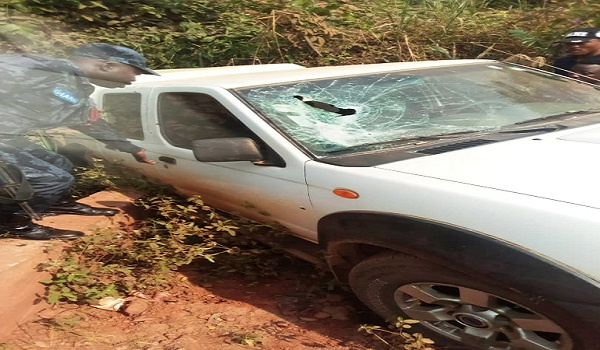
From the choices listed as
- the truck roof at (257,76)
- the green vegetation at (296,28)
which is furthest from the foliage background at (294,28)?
the truck roof at (257,76)

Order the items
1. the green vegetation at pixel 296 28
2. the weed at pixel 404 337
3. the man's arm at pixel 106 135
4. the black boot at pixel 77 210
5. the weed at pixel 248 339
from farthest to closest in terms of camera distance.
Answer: the green vegetation at pixel 296 28
the man's arm at pixel 106 135
the black boot at pixel 77 210
the weed at pixel 248 339
the weed at pixel 404 337

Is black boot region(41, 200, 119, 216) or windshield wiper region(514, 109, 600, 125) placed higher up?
windshield wiper region(514, 109, 600, 125)

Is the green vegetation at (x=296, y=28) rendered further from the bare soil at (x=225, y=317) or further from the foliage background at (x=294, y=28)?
the bare soil at (x=225, y=317)

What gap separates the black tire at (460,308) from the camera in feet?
7.18

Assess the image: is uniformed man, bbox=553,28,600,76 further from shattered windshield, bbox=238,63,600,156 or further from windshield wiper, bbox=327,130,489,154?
windshield wiper, bbox=327,130,489,154

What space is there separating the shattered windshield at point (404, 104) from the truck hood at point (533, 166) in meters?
0.36

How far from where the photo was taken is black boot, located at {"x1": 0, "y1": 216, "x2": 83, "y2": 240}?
3.40 meters

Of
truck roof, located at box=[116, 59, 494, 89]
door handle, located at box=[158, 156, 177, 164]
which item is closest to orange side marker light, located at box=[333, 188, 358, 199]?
truck roof, located at box=[116, 59, 494, 89]

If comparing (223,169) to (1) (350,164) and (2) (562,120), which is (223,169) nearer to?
(1) (350,164)

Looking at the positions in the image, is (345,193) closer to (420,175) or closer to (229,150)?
(420,175)

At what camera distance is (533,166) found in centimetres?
245

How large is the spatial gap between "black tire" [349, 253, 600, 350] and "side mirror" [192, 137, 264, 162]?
0.78 meters

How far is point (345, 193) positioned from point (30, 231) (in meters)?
1.87

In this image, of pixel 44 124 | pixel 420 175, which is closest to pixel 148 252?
pixel 44 124
